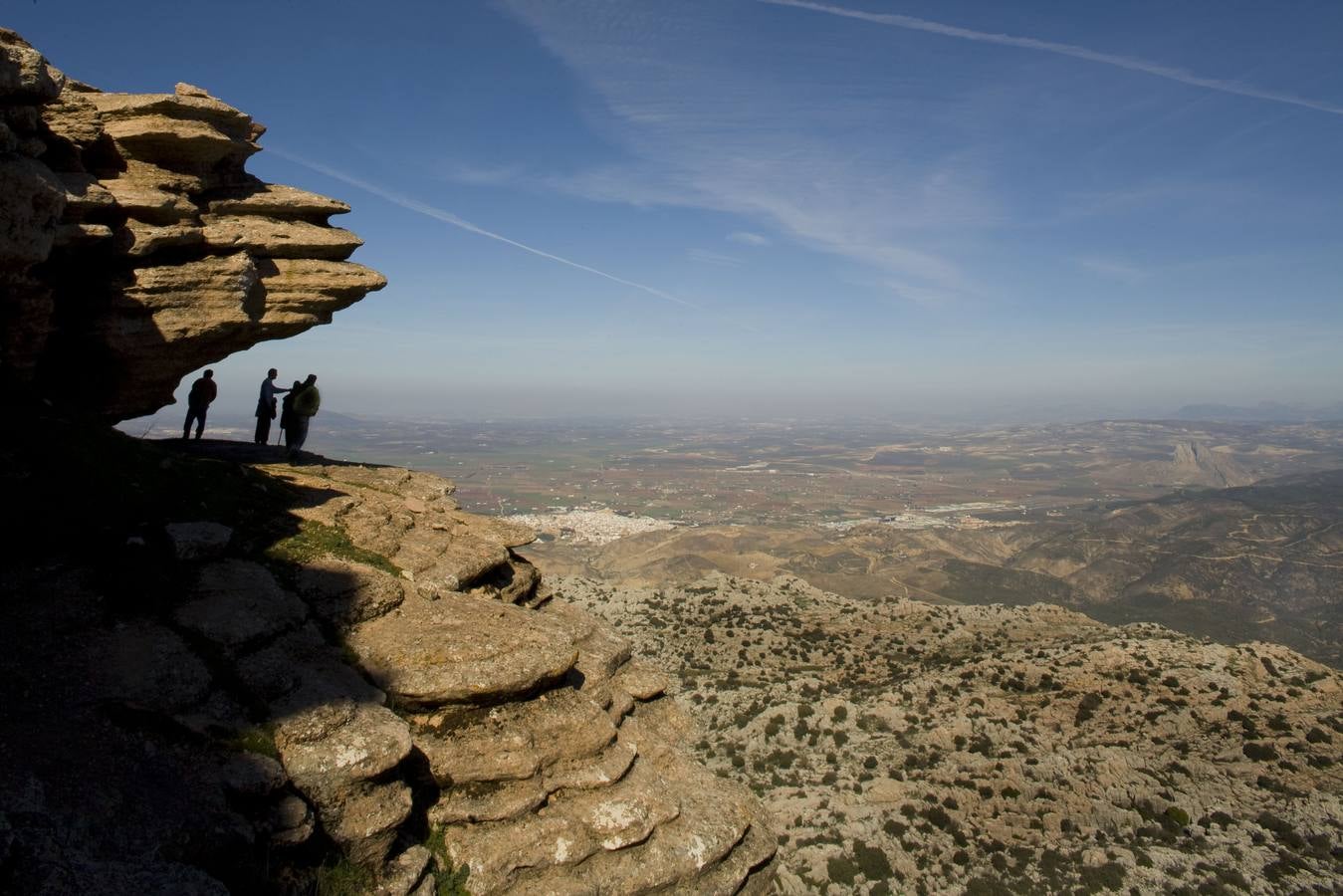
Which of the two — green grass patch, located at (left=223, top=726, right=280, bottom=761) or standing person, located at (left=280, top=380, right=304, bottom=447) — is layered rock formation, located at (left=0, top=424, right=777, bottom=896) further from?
standing person, located at (left=280, top=380, right=304, bottom=447)

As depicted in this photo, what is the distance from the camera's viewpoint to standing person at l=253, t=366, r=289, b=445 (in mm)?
22453

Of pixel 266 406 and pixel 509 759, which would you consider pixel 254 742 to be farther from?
pixel 266 406

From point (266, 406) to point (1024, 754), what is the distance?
107 ft

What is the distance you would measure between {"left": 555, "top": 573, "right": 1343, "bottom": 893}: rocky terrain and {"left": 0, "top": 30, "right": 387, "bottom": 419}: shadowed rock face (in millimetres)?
24624

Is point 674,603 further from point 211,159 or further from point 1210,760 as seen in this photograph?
point 211,159

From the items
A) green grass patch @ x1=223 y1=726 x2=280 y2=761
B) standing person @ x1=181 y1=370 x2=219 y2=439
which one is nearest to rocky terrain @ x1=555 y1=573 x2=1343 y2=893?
green grass patch @ x1=223 y1=726 x2=280 y2=761

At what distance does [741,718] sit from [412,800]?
76.0 ft

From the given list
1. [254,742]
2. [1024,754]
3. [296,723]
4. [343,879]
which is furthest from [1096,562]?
[254,742]

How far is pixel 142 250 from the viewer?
1809 centimetres

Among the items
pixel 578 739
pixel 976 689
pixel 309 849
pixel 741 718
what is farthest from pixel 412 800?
pixel 976 689

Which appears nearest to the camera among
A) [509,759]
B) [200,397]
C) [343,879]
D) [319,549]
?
[343,879]

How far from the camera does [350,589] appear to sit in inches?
540

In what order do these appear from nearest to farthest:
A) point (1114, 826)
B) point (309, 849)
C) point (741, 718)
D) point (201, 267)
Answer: point (309, 849), point (201, 267), point (1114, 826), point (741, 718)

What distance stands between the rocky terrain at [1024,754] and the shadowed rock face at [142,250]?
2462 centimetres
